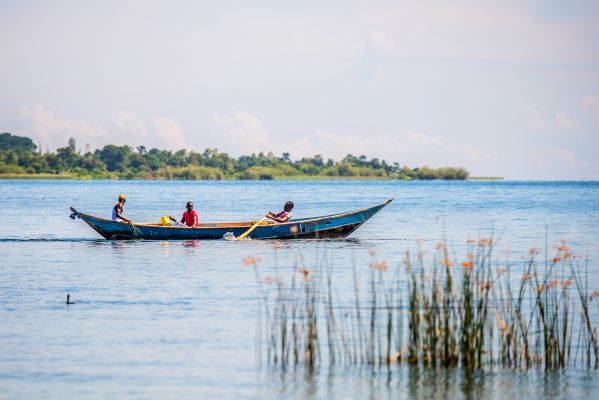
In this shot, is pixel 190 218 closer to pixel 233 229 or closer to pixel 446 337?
pixel 233 229

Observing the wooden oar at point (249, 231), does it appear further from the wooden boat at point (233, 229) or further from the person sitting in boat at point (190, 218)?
the person sitting in boat at point (190, 218)

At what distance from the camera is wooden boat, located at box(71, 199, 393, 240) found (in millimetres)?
30516

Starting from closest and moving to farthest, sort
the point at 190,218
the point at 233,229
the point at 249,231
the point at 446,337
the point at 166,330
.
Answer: the point at 446,337, the point at 166,330, the point at 190,218, the point at 249,231, the point at 233,229

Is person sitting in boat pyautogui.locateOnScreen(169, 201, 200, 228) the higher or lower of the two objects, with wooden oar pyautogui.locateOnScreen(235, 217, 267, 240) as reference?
higher

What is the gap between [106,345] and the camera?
579 inches

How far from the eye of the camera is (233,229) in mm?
30781

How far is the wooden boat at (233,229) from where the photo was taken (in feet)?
100

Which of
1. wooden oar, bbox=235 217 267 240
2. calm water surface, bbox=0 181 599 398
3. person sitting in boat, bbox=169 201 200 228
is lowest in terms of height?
calm water surface, bbox=0 181 599 398

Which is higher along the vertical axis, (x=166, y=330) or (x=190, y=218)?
(x=190, y=218)

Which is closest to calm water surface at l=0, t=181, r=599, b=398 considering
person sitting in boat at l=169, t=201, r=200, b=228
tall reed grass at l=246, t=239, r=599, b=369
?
tall reed grass at l=246, t=239, r=599, b=369

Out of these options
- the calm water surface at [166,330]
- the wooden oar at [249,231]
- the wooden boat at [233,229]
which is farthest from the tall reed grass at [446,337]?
the wooden boat at [233,229]

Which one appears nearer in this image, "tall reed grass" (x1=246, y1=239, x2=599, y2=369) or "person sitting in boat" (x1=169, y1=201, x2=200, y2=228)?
"tall reed grass" (x1=246, y1=239, x2=599, y2=369)

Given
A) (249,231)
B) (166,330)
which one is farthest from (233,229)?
(166,330)

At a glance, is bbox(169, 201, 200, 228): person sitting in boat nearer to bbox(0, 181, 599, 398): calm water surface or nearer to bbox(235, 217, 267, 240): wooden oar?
bbox(0, 181, 599, 398): calm water surface
